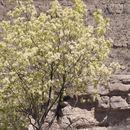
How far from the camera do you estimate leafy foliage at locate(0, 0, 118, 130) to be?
22.3 feet

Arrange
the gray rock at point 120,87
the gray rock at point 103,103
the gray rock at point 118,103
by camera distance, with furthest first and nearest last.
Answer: the gray rock at point 120,87 → the gray rock at point 118,103 → the gray rock at point 103,103

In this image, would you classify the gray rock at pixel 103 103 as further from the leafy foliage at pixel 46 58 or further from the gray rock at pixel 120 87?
the leafy foliage at pixel 46 58

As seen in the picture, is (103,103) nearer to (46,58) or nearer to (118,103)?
(118,103)

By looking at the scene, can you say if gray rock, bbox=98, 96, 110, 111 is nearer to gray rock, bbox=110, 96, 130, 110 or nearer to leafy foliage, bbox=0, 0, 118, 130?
gray rock, bbox=110, 96, 130, 110

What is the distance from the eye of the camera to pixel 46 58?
270 inches

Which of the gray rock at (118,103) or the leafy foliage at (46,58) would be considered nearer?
the leafy foliage at (46,58)

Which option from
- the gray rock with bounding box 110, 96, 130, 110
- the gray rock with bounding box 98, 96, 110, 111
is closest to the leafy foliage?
the gray rock with bounding box 98, 96, 110, 111

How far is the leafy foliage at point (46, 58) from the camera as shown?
6.80 meters

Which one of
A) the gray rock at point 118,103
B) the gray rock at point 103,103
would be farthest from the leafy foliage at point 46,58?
the gray rock at point 118,103

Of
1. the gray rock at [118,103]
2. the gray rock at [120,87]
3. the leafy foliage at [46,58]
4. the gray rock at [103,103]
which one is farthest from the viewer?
the gray rock at [120,87]

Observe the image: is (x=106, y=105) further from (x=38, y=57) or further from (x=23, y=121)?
(x=38, y=57)

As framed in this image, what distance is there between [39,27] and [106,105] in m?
5.90

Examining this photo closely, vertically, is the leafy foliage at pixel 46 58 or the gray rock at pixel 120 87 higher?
the leafy foliage at pixel 46 58

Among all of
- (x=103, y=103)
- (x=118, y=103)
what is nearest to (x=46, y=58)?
(x=103, y=103)
